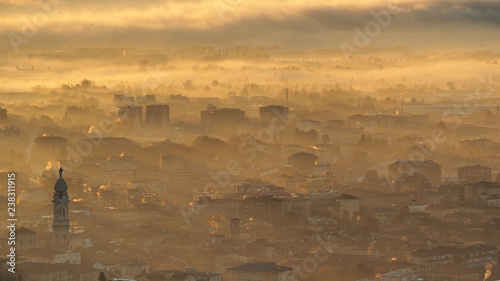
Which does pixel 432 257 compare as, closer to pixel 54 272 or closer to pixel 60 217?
pixel 60 217

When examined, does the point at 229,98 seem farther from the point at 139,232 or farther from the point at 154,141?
the point at 139,232

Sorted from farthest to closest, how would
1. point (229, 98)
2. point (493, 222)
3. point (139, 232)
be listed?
point (229, 98) < point (493, 222) < point (139, 232)

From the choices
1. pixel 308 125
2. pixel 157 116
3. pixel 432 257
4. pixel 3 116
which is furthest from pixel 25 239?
pixel 308 125

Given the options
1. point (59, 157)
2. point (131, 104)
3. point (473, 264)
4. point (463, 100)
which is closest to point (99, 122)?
point (131, 104)

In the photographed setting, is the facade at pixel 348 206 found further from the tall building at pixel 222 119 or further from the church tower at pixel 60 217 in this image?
the tall building at pixel 222 119

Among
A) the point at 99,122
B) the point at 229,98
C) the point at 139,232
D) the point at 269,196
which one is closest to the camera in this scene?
the point at 139,232

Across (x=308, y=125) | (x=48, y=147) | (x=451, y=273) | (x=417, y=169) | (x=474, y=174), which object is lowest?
(x=451, y=273)
